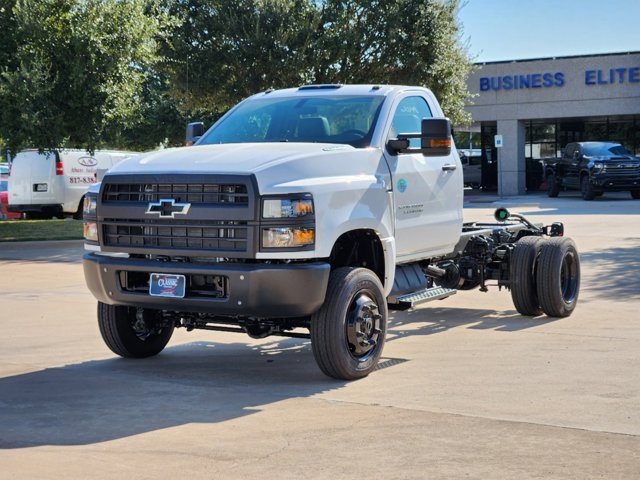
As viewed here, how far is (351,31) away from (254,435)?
25.2m

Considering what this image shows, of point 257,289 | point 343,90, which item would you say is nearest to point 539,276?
point 343,90

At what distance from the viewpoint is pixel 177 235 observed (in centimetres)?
727

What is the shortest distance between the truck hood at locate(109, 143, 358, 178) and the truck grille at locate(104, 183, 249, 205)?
10cm

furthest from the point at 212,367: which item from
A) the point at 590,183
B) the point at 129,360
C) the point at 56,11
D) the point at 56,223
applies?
the point at 590,183

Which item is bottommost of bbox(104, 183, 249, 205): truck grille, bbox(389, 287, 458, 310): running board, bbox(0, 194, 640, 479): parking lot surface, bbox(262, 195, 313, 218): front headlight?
bbox(0, 194, 640, 479): parking lot surface

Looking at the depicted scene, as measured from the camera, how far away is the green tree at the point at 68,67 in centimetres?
2053

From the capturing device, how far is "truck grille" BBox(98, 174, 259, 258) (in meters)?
7.02

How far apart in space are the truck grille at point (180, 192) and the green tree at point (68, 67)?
13582 mm

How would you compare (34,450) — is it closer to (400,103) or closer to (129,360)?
(129,360)

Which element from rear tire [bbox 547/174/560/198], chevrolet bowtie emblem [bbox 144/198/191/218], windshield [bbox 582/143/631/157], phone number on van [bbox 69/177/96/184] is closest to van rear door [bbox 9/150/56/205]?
phone number on van [bbox 69/177/96/184]

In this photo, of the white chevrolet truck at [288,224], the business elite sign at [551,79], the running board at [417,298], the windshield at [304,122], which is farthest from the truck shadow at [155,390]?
the business elite sign at [551,79]

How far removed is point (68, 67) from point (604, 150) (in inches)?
Answer: 813

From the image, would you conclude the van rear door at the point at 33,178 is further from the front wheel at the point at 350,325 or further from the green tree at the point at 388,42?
the front wheel at the point at 350,325

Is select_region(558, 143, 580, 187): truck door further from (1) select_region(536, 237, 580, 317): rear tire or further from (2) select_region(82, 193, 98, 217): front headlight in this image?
(2) select_region(82, 193, 98, 217): front headlight
